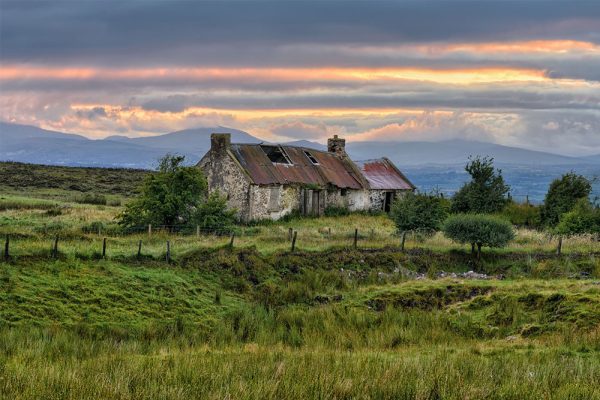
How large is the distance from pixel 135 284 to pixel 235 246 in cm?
712

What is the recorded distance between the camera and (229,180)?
46.0 metres

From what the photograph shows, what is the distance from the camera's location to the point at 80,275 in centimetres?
2227

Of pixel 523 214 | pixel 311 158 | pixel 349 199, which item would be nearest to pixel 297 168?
pixel 311 158

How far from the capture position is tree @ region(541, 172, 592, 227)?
4681cm

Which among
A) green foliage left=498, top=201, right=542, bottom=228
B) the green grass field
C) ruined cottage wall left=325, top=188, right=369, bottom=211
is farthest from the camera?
ruined cottage wall left=325, top=188, right=369, bottom=211

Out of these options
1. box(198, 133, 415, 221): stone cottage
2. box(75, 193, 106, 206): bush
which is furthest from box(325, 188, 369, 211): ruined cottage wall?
box(75, 193, 106, 206): bush

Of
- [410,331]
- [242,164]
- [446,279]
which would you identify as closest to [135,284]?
[410,331]

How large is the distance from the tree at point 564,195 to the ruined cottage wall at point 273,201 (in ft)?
54.6

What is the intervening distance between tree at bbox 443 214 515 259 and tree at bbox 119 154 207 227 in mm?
13329

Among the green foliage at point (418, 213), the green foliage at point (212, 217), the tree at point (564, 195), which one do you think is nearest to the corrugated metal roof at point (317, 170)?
the green foliage at point (212, 217)

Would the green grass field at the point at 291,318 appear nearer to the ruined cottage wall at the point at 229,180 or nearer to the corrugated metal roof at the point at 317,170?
the ruined cottage wall at the point at 229,180

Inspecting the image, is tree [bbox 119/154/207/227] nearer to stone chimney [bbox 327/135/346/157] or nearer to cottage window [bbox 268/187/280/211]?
cottage window [bbox 268/187/280/211]

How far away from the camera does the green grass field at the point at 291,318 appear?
36.8ft

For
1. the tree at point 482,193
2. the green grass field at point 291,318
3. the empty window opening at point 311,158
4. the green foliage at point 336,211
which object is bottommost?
the green grass field at point 291,318
